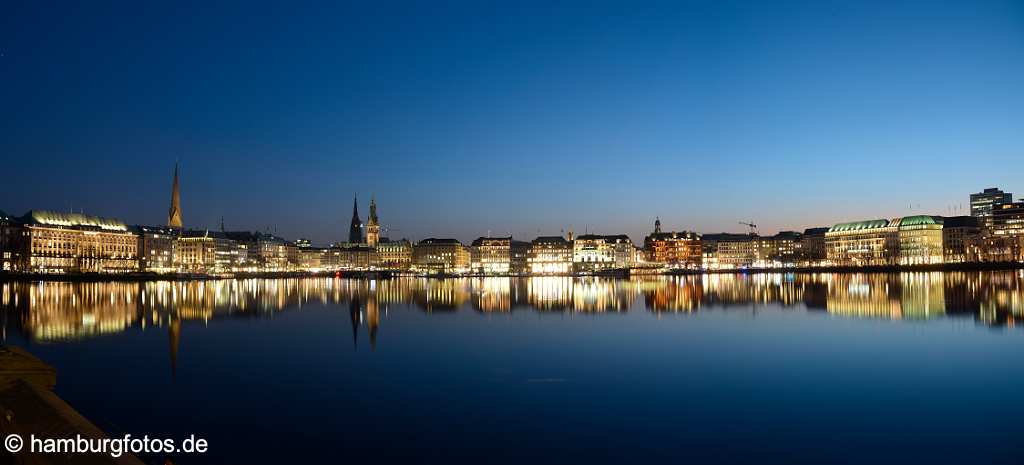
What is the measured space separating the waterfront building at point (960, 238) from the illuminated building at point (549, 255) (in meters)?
84.8

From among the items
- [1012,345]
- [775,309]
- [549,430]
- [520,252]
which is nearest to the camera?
[549,430]

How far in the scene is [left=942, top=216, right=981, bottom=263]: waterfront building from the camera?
143825 mm

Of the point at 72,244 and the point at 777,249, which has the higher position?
the point at 72,244

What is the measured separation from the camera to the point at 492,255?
602 feet

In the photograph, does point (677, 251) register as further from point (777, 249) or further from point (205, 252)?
point (205, 252)

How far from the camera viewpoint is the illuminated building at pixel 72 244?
110 metres

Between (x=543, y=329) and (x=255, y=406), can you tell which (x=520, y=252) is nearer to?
(x=543, y=329)

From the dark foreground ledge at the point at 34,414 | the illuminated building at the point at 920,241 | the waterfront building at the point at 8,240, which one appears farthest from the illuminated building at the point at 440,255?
the dark foreground ledge at the point at 34,414

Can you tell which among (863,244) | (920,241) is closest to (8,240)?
(863,244)

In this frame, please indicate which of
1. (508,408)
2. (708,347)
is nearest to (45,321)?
(508,408)

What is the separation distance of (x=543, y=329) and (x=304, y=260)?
17456cm

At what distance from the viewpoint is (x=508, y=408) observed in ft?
48.9

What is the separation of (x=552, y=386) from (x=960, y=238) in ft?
540

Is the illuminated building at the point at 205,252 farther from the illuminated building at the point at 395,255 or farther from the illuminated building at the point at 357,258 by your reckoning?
the illuminated building at the point at 395,255
